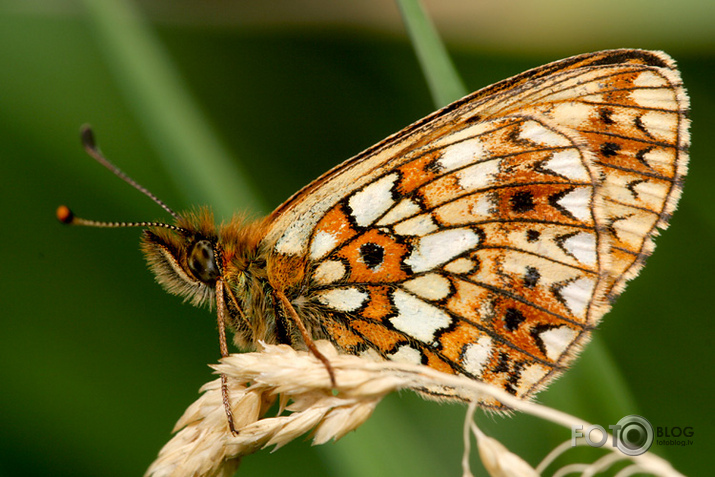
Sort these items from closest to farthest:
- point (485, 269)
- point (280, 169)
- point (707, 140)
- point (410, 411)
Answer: point (485, 269) < point (410, 411) < point (707, 140) < point (280, 169)

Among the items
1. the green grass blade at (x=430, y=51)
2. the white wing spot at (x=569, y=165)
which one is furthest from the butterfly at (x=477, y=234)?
the green grass blade at (x=430, y=51)

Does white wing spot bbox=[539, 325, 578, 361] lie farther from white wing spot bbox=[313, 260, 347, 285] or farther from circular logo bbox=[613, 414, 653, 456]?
white wing spot bbox=[313, 260, 347, 285]

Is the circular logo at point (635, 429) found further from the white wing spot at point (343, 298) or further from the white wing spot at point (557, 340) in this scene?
the white wing spot at point (343, 298)

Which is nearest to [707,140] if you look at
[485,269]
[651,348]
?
[651,348]

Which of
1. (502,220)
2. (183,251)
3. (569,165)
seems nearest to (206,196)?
(183,251)

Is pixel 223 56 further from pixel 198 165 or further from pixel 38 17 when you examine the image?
pixel 198 165

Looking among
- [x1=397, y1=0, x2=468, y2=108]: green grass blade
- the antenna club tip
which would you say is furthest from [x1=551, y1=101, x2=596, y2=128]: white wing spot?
the antenna club tip
